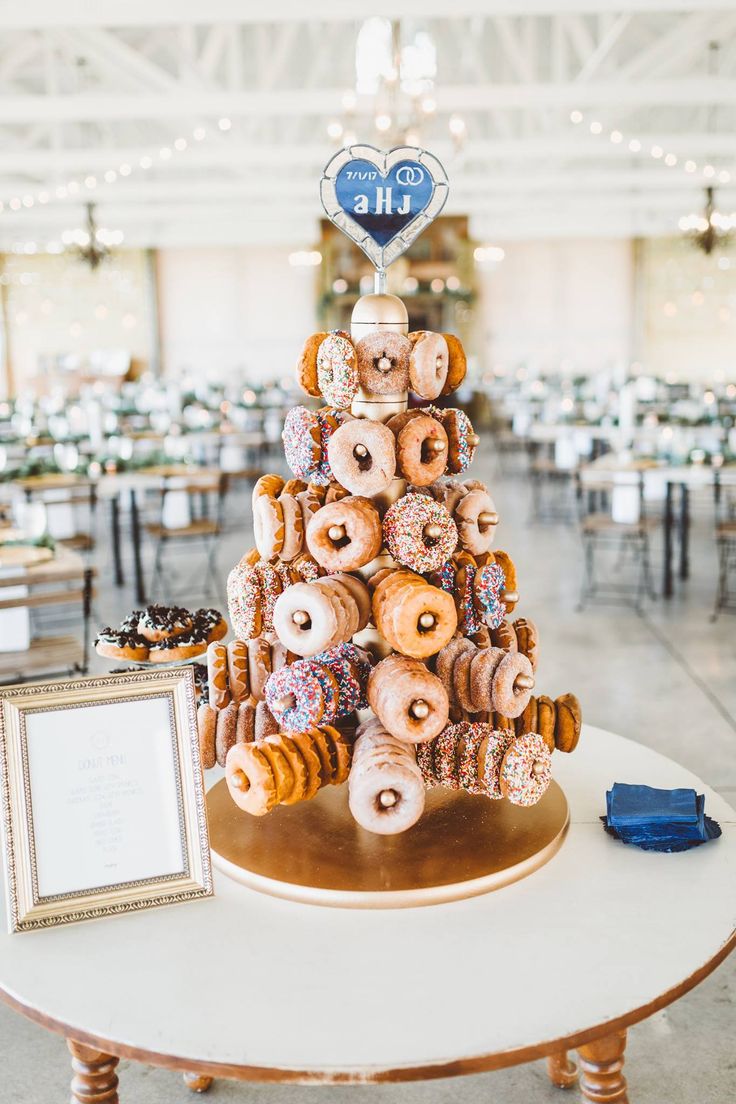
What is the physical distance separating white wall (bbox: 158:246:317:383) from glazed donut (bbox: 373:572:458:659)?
20.2 m

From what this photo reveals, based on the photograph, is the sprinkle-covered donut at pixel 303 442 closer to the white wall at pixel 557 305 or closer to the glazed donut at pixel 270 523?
the glazed donut at pixel 270 523

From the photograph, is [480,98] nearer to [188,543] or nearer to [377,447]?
[188,543]

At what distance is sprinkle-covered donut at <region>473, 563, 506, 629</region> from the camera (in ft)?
5.19

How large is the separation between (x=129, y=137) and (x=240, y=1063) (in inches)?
659

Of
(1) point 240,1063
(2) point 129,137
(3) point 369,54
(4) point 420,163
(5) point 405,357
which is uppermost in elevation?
(2) point 129,137

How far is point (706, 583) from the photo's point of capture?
6766 millimetres

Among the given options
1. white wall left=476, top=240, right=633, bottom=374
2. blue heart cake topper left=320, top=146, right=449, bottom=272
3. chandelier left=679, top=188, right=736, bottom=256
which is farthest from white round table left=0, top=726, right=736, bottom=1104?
white wall left=476, top=240, right=633, bottom=374

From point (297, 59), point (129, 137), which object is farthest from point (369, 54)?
point (129, 137)

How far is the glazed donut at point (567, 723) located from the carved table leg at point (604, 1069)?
1.46 feet

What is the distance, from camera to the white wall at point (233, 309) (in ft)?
69.7

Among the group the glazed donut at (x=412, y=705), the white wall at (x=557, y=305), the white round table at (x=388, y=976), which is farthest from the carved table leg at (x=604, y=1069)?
the white wall at (x=557, y=305)

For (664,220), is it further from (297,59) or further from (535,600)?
(535,600)

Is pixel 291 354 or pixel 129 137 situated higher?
pixel 129 137

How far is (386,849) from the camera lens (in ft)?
4.93
